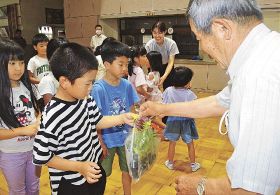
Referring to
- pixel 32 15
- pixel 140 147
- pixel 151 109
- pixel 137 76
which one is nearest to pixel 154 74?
pixel 137 76

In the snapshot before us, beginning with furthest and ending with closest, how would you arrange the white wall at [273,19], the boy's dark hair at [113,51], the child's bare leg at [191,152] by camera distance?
1. the white wall at [273,19]
2. the child's bare leg at [191,152]
3. the boy's dark hair at [113,51]

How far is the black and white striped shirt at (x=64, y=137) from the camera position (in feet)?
4.04

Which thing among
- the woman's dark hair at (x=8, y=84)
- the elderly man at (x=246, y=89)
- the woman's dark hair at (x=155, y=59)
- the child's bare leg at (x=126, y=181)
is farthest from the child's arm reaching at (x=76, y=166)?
the woman's dark hair at (x=155, y=59)

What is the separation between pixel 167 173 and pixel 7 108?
5.53 ft

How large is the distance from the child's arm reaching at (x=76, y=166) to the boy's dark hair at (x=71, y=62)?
387mm

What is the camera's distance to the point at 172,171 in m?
2.74

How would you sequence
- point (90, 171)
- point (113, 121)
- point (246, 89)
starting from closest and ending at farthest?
1. point (246, 89)
2. point (90, 171)
3. point (113, 121)

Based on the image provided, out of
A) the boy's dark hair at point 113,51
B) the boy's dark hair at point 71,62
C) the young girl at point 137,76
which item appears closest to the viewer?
the boy's dark hair at point 71,62

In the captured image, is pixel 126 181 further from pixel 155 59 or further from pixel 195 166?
pixel 155 59

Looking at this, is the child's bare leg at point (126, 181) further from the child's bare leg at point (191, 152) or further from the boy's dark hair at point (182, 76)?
the boy's dark hair at point (182, 76)

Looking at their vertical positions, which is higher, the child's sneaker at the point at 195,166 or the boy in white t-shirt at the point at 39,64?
the boy in white t-shirt at the point at 39,64

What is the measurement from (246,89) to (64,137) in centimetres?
88

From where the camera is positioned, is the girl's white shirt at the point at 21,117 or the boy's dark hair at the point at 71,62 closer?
the boy's dark hair at the point at 71,62

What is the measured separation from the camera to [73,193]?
1.35 meters
